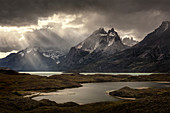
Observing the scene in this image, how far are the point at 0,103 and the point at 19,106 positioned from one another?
7497 millimetres

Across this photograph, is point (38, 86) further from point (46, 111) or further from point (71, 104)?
point (46, 111)

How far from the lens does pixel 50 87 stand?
594 feet

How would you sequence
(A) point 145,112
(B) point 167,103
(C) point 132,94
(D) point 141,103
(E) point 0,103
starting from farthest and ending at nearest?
(C) point 132,94
(E) point 0,103
(D) point 141,103
(B) point 167,103
(A) point 145,112

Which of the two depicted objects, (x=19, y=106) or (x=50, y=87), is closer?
(x=19, y=106)

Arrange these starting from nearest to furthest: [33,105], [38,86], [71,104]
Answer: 1. [33,105]
2. [71,104]
3. [38,86]

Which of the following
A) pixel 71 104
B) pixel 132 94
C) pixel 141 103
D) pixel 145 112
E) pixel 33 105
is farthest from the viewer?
pixel 132 94

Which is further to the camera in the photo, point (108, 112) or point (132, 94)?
point (132, 94)

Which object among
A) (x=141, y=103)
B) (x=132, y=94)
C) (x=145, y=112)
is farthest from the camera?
(x=132, y=94)

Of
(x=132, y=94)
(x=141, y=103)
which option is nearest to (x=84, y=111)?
(x=141, y=103)

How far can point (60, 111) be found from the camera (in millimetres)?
66375

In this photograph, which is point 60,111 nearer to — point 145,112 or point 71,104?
point 71,104

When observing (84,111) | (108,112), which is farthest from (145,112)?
(84,111)

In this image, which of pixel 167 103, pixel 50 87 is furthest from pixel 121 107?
pixel 50 87

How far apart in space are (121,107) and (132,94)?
51884 mm
